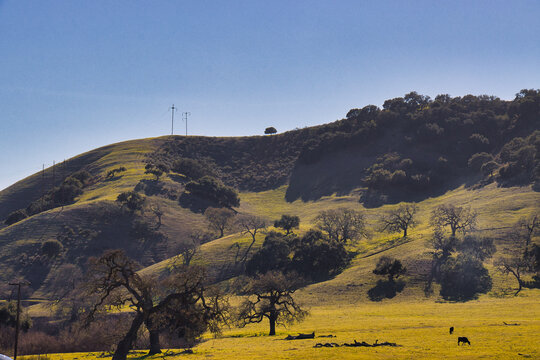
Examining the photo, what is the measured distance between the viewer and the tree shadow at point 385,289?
8478 centimetres

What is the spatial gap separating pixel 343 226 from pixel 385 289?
113 feet

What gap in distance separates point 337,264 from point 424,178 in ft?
292

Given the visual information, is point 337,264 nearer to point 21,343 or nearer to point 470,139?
point 21,343

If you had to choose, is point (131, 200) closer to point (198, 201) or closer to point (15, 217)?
point (198, 201)

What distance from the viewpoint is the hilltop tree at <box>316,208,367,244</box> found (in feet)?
391

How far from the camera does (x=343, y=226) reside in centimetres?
12088

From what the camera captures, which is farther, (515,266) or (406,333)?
(515,266)

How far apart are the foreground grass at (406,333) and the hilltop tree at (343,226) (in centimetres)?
3883

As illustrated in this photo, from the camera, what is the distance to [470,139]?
199750mm

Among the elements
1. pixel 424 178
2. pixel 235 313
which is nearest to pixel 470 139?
pixel 424 178

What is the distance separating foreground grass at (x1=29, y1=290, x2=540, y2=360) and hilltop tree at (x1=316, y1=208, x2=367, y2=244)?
3883 cm

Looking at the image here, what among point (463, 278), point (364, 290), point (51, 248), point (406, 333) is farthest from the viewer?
point (51, 248)

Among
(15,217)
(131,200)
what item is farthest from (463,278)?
(15,217)

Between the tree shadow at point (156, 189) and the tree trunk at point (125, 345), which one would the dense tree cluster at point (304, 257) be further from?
the tree shadow at point (156, 189)
